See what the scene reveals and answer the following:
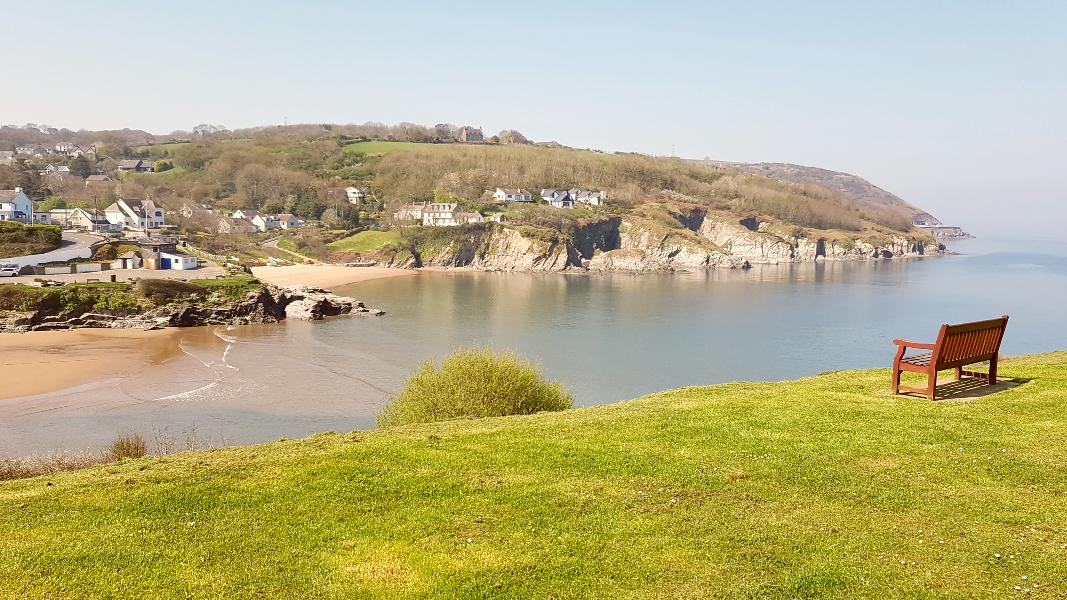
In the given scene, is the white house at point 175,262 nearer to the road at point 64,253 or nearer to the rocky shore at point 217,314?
the road at point 64,253

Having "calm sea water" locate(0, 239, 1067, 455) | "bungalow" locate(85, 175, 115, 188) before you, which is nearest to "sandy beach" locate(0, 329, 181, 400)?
"calm sea water" locate(0, 239, 1067, 455)

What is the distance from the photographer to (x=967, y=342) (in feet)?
45.1

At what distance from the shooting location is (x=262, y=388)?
136 ft

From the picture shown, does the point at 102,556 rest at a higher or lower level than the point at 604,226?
lower

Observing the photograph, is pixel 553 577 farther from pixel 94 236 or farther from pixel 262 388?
pixel 94 236

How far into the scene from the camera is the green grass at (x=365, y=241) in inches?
5256

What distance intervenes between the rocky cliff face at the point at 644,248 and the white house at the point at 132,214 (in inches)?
1634

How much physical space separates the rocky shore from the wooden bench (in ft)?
205

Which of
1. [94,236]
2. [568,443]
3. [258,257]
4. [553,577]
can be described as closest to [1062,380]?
[568,443]

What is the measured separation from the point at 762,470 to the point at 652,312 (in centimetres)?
7171

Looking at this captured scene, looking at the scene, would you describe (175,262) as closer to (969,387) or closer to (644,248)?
(969,387)

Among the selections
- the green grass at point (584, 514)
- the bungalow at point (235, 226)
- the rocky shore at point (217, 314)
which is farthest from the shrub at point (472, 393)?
the bungalow at point (235, 226)

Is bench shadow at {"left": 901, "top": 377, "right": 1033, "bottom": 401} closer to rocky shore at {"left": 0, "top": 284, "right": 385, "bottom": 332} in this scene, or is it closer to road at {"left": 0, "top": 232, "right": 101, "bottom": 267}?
rocky shore at {"left": 0, "top": 284, "right": 385, "bottom": 332}

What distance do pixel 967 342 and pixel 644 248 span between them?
462 ft
